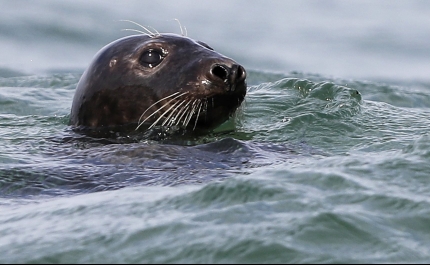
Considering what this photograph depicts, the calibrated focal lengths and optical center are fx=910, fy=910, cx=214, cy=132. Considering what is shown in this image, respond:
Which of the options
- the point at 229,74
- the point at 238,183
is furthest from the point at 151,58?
the point at 238,183

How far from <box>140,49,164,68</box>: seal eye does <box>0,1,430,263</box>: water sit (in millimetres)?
674

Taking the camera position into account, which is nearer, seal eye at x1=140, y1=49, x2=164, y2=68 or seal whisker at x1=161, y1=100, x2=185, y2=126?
seal whisker at x1=161, y1=100, x2=185, y2=126

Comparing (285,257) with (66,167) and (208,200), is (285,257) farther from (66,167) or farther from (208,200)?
(66,167)

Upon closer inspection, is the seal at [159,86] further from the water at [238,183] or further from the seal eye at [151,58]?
the water at [238,183]

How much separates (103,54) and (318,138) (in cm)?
188

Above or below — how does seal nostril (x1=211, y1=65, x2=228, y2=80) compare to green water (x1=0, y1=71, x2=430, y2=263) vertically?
above

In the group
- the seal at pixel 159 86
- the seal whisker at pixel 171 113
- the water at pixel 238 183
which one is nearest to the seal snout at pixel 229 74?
the seal at pixel 159 86

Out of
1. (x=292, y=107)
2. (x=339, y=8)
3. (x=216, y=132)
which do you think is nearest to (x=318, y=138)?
(x=216, y=132)

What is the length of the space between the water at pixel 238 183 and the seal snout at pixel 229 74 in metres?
0.44

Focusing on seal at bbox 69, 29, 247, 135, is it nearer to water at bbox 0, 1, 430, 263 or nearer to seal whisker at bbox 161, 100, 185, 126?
seal whisker at bbox 161, 100, 185, 126

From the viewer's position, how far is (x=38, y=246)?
14.2 ft

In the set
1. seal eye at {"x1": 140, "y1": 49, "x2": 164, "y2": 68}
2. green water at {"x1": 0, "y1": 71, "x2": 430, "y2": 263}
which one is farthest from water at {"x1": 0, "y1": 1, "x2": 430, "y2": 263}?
seal eye at {"x1": 140, "y1": 49, "x2": 164, "y2": 68}

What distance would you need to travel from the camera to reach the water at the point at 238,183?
4191 mm

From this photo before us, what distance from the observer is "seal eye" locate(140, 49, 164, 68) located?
714cm
